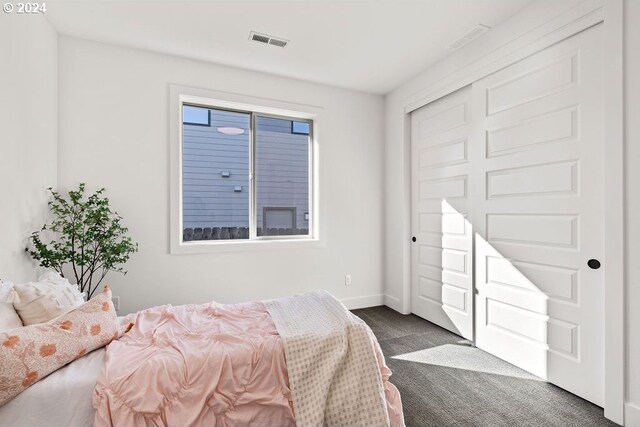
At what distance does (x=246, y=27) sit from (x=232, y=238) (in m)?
2.08

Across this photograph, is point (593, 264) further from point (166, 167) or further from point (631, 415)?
point (166, 167)

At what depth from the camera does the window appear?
340cm

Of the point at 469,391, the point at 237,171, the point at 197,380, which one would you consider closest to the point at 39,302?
the point at 197,380

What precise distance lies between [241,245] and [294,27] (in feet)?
7.00

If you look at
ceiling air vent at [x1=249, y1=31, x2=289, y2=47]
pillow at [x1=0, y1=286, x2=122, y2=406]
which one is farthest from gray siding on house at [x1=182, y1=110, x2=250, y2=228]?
pillow at [x1=0, y1=286, x2=122, y2=406]

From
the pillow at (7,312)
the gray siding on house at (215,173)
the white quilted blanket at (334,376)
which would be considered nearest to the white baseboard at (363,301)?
the gray siding on house at (215,173)

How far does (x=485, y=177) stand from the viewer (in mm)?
2732

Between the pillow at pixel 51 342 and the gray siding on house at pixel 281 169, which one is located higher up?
the gray siding on house at pixel 281 169

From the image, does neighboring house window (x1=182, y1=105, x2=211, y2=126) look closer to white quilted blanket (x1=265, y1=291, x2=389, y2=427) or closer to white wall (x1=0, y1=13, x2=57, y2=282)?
white wall (x1=0, y1=13, x2=57, y2=282)

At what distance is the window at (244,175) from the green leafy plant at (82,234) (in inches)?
30.3

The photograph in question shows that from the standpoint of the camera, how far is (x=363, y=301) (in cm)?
398

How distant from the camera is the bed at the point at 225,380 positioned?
1.29m

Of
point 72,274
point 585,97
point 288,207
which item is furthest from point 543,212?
point 72,274

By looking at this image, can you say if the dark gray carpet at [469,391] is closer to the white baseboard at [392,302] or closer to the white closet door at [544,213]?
the white closet door at [544,213]
